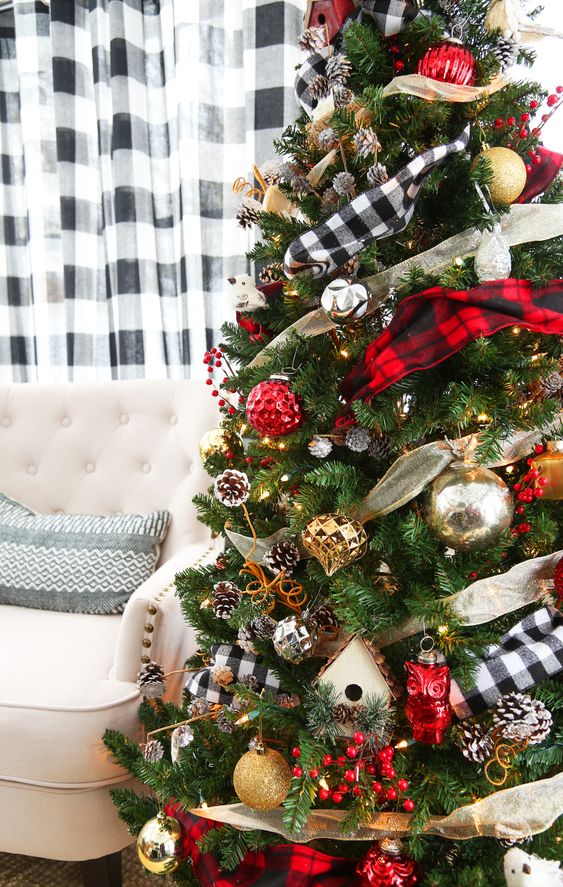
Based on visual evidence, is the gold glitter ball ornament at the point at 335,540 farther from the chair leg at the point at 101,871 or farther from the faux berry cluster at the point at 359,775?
A: the chair leg at the point at 101,871

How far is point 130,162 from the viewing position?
182cm

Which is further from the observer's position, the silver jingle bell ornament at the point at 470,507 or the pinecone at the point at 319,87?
the pinecone at the point at 319,87

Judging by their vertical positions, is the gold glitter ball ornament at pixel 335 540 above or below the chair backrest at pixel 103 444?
above

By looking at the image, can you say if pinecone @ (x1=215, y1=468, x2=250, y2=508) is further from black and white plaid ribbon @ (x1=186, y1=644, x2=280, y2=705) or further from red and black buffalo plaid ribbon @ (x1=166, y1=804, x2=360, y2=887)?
red and black buffalo plaid ribbon @ (x1=166, y1=804, x2=360, y2=887)

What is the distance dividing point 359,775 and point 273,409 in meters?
0.40

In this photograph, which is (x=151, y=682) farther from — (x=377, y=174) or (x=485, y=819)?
(x=377, y=174)

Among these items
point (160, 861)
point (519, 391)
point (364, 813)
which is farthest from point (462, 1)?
point (160, 861)

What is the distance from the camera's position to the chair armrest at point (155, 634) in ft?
3.35

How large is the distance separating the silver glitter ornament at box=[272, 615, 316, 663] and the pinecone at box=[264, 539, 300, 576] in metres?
0.07

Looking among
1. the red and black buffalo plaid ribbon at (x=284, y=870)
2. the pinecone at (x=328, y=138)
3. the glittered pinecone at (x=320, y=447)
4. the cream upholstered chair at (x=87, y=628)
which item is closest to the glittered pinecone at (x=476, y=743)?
the red and black buffalo plaid ribbon at (x=284, y=870)

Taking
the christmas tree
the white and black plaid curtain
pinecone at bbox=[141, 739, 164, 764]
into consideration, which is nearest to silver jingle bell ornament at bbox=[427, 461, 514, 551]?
the christmas tree

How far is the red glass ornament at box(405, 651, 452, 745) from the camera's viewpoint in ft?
1.98

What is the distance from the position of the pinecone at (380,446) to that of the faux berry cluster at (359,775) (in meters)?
0.31

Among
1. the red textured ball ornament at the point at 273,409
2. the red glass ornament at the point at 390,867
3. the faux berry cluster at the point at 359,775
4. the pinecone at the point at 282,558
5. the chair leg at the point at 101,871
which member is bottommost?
the chair leg at the point at 101,871
